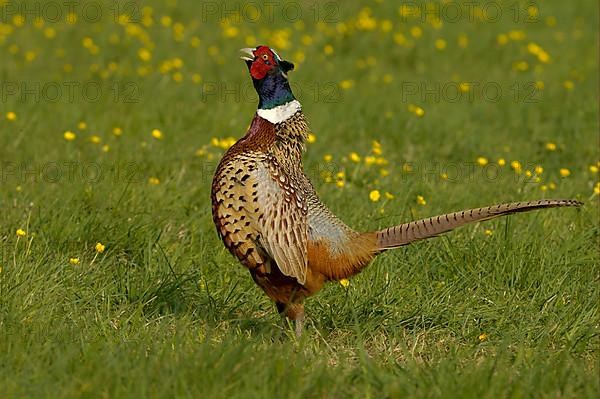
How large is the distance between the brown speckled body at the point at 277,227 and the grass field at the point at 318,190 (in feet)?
0.70

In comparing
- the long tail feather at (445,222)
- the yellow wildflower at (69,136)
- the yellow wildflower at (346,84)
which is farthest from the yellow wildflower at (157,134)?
the long tail feather at (445,222)

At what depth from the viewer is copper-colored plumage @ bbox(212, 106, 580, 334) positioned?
12.5ft

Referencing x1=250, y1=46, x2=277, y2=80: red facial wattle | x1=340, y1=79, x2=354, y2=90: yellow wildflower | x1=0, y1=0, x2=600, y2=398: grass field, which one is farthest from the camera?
x1=340, y1=79, x2=354, y2=90: yellow wildflower

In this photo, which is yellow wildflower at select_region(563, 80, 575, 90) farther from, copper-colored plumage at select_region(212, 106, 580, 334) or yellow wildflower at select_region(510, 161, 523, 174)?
copper-colored plumage at select_region(212, 106, 580, 334)

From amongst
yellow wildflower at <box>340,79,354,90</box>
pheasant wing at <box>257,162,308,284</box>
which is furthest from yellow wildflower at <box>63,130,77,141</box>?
yellow wildflower at <box>340,79,354,90</box>

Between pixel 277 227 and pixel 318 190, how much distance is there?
170cm

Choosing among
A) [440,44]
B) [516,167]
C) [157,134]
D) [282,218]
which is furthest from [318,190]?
[440,44]

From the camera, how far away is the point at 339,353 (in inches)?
150

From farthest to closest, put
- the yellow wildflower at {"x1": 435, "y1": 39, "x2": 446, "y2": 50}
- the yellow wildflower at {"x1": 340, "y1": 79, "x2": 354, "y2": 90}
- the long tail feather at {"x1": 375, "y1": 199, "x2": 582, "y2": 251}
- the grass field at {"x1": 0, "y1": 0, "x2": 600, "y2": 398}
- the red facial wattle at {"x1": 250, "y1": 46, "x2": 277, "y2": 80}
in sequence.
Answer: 1. the yellow wildflower at {"x1": 435, "y1": 39, "x2": 446, "y2": 50}
2. the yellow wildflower at {"x1": 340, "y1": 79, "x2": 354, "y2": 90}
3. the red facial wattle at {"x1": 250, "y1": 46, "x2": 277, "y2": 80}
4. the long tail feather at {"x1": 375, "y1": 199, "x2": 582, "y2": 251}
5. the grass field at {"x1": 0, "y1": 0, "x2": 600, "y2": 398}

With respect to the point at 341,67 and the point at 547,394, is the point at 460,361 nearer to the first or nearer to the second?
the point at 547,394

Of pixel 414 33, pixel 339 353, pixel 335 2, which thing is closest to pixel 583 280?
pixel 339 353

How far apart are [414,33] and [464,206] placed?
387 centimetres

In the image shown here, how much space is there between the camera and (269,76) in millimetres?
4043

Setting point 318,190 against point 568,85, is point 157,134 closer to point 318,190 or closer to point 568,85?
point 318,190
